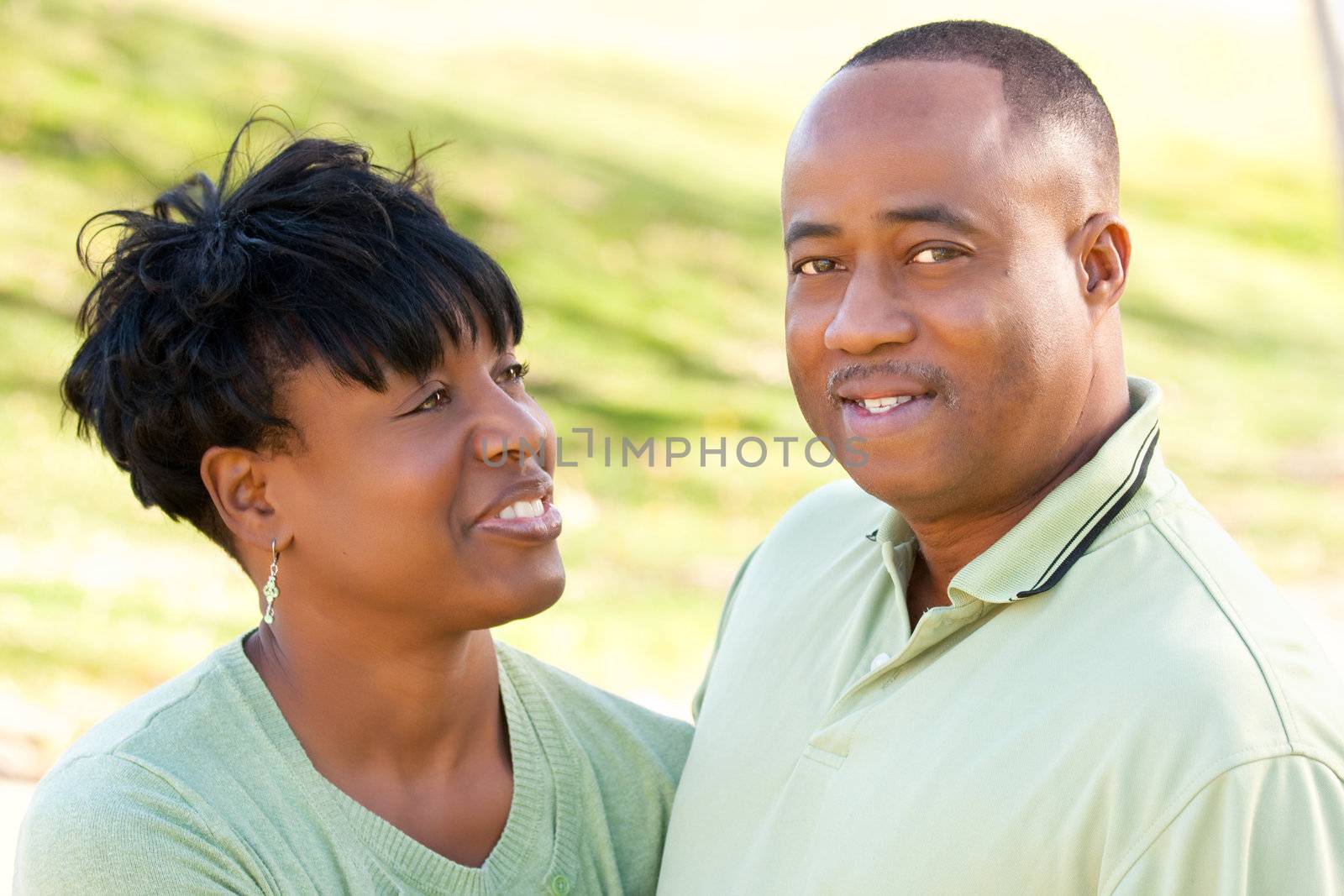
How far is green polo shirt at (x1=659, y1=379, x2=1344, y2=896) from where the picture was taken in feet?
6.08

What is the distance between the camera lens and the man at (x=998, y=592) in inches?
74.9

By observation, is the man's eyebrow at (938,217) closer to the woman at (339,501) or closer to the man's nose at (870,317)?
the man's nose at (870,317)

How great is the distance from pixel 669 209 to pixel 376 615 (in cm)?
966

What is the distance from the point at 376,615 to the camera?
2.70 m

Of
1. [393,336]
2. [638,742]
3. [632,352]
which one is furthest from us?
[632,352]

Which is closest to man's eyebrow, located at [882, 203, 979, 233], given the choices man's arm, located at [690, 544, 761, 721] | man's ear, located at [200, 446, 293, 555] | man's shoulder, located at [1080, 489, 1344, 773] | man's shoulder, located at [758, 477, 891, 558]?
man's shoulder, located at [1080, 489, 1344, 773]

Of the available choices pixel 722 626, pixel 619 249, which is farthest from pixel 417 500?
pixel 619 249

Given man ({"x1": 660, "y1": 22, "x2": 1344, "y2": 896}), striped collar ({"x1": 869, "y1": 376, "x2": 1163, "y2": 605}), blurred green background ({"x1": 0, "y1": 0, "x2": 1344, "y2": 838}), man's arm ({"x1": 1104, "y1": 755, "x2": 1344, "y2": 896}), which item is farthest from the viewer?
blurred green background ({"x1": 0, "y1": 0, "x2": 1344, "y2": 838})

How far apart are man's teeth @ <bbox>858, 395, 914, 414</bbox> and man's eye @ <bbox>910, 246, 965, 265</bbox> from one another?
0.21 metres

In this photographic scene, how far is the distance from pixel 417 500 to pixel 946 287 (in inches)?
38.0

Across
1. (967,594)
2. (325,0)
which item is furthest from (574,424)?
(325,0)

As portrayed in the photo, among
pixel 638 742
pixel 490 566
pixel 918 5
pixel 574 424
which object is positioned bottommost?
pixel 638 742

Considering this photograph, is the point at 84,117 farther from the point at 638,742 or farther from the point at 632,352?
the point at 638,742

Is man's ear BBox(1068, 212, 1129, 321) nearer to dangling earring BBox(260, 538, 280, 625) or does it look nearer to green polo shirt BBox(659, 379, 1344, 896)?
green polo shirt BBox(659, 379, 1344, 896)
